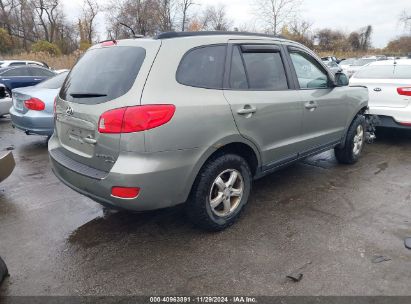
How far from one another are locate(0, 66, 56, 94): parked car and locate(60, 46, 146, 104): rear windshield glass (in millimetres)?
9629

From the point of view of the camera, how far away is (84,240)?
3227 millimetres

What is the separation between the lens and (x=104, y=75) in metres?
2.92

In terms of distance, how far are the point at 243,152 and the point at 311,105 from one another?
1.19 metres

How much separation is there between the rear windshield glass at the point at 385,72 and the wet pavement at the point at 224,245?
2628mm

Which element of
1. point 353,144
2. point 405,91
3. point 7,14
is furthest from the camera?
point 7,14

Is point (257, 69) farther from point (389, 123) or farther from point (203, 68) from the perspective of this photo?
point (389, 123)

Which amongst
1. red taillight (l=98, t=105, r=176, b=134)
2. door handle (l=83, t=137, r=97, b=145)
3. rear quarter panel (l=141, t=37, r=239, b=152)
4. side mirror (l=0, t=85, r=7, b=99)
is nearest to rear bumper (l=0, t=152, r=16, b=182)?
door handle (l=83, t=137, r=97, b=145)

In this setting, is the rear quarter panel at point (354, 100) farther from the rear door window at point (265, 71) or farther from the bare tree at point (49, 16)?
the bare tree at point (49, 16)

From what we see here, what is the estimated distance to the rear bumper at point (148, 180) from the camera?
2594 mm

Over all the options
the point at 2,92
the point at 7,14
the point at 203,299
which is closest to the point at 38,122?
the point at 2,92

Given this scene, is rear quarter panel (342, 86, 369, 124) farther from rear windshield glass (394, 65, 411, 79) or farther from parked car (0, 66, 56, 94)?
parked car (0, 66, 56, 94)

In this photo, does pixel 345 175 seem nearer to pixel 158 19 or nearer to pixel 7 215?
pixel 7 215

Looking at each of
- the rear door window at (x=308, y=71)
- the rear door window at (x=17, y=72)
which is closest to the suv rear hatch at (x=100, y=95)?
the rear door window at (x=308, y=71)

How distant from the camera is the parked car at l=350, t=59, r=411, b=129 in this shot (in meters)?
5.89
